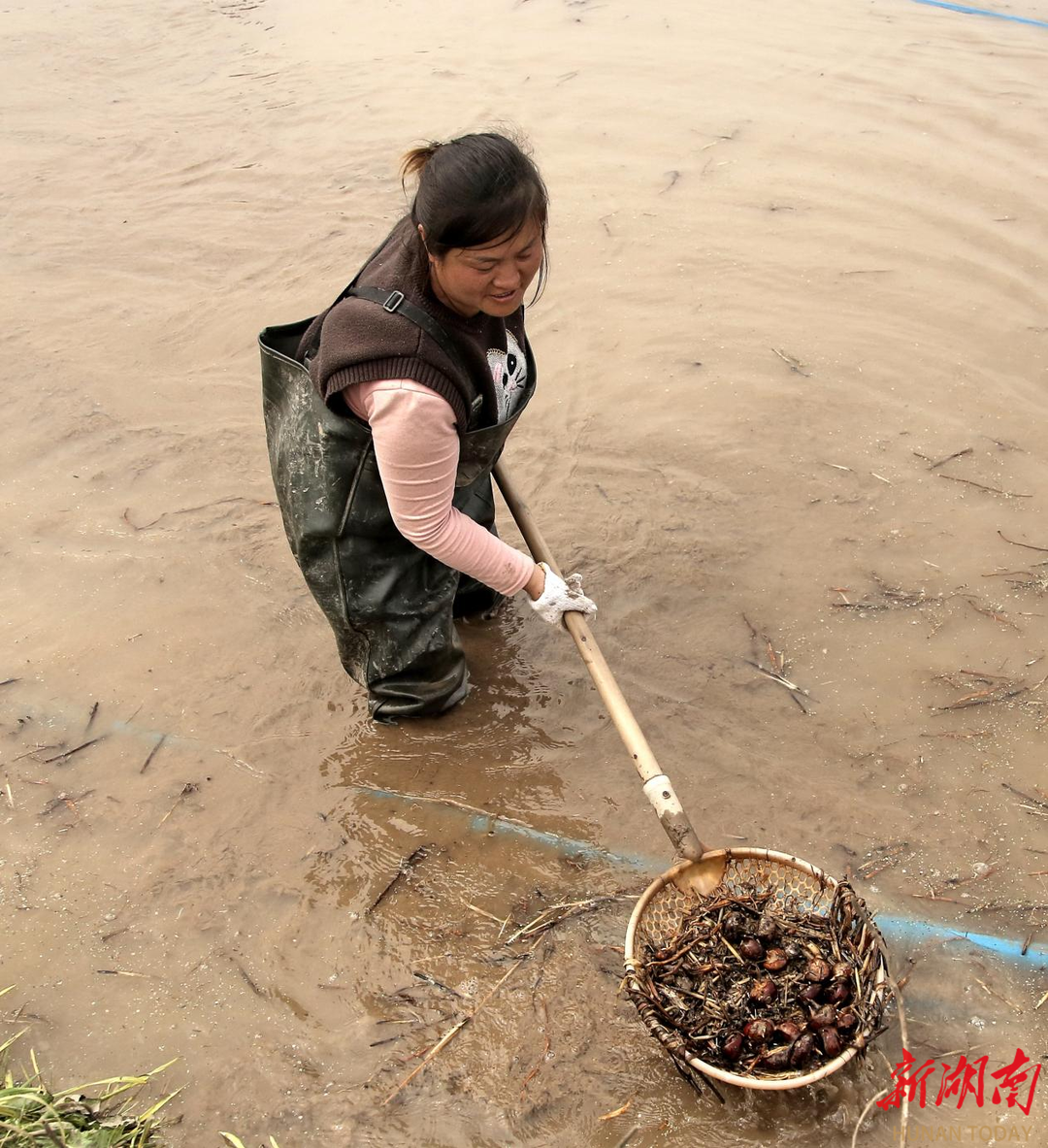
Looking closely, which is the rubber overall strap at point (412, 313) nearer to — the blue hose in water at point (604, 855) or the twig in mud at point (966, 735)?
the blue hose in water at point (604, 855)

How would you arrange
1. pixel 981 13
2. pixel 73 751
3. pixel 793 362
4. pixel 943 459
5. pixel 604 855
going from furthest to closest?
pixel 981 13 → pixel 793 362 → pixel 943 459 → pixel 73 751 → pixel 604 855

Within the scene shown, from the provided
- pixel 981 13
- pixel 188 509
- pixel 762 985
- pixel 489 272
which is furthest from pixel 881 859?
pixel 981 13

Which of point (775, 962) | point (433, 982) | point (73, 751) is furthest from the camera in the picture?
point (73, 751)

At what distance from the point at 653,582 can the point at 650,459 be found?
619mm

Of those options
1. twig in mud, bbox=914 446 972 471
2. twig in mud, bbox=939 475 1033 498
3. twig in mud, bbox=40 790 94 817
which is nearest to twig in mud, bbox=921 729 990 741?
twig in mud, bbox=939 475 1033 498

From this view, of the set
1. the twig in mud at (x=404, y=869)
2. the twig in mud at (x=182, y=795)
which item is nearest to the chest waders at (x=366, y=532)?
the twig in mud at (x=404, y=869)

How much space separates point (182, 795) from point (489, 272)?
1.63m

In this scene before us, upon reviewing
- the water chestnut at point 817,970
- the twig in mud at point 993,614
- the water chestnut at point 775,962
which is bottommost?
the twig in mud at point 993,614

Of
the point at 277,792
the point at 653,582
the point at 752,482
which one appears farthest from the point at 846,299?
the point at 277,792

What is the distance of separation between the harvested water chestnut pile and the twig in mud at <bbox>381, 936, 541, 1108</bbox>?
0.35 metres

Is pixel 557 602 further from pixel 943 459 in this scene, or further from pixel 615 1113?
pixel 943 459

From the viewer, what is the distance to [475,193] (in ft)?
6.11

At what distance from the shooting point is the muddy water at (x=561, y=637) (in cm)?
225

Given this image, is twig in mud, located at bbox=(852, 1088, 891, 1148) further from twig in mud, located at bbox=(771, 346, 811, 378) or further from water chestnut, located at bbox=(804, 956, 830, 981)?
twig in mud, located at bbox=(771, 346, 811, 378)
